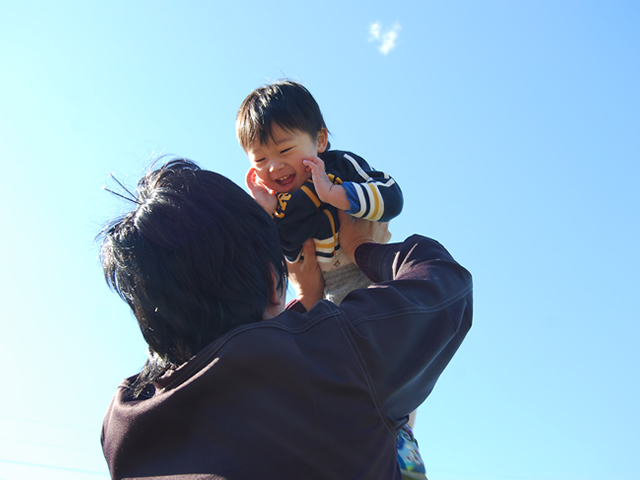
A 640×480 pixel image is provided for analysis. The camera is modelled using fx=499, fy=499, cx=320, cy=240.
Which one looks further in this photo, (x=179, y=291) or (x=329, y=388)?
(x=179, y=291)

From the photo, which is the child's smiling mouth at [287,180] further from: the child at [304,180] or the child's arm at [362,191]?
the child's arm at [362,191]

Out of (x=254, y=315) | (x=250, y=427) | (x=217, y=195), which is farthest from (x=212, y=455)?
(x=217, y=195)

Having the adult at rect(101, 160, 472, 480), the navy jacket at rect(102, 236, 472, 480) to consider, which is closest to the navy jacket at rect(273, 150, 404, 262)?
the adult at rect(101, 160, 472, 480)

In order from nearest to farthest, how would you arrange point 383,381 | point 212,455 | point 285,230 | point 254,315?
point 212,455, point 383,381, point 254,315, point 285,230

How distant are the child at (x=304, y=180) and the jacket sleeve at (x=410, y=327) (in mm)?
991

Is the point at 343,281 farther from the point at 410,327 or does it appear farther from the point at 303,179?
the point at 410,327

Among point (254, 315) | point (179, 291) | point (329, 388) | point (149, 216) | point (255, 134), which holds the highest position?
point (255, 134)

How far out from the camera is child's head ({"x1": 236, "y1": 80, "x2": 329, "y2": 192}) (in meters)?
2.91

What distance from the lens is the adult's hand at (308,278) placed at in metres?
3.05

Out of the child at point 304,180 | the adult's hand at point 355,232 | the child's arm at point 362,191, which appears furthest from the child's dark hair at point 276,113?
the adult's hand at point 355,232

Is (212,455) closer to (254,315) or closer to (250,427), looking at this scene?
(250,427)

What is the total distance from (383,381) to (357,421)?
0.42ft

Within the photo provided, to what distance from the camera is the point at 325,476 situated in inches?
48.8

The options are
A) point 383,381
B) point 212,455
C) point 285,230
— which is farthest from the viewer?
point 285,230
